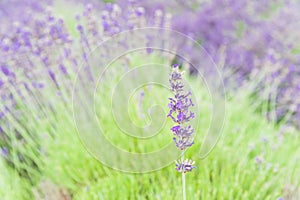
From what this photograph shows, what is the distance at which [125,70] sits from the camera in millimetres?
2826

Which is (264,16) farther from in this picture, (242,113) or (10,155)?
(10,155)

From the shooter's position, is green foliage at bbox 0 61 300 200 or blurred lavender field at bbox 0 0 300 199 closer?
green foliage at bbox 0 61 300 200

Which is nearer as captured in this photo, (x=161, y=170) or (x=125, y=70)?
(x=161, y=170)

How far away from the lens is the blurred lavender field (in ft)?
8.20

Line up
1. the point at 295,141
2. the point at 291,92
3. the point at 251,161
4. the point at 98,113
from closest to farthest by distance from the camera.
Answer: the point at 251,161 < the point at 98,113 < the point at 295,141 < the point at 291,92

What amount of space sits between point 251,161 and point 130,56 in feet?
3.36

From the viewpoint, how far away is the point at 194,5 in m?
4.34

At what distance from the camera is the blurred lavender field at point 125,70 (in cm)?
250

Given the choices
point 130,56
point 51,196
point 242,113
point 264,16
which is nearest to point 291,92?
point 242,113

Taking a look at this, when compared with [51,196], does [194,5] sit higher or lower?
higher

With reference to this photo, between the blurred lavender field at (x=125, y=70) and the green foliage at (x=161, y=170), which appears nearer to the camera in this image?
the green foliage at (x=161, y=170)

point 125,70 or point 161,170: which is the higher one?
point 125,70

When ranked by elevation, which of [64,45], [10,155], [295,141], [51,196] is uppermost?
[64,45]

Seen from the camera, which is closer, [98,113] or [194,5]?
[98,113]
